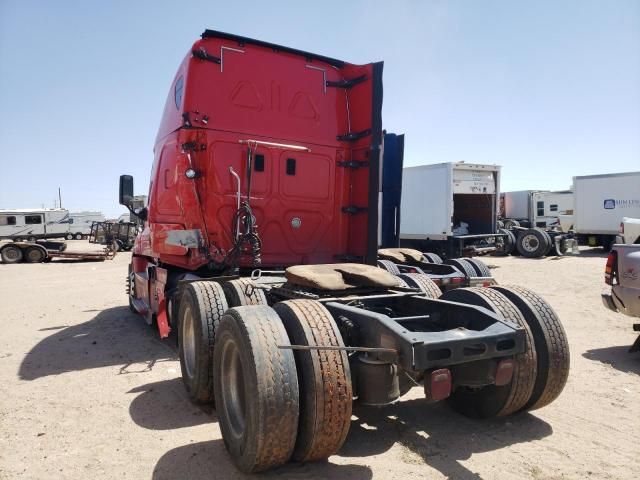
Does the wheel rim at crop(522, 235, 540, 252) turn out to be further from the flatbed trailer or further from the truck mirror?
the flatbed trailer

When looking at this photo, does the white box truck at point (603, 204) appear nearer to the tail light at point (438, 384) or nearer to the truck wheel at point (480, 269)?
the truck wheel at point (480, 269)

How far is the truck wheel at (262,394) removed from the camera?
2.70m

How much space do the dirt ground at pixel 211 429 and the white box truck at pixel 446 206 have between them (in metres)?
8.37

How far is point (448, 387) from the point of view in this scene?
8.98ft

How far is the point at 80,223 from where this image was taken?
157 ft

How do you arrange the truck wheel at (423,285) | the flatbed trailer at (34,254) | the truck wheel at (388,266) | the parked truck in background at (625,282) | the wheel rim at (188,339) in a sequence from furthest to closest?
the flatbed trailer at (34,254) < the truck wheel at (388,266) < the parked truck in background at (625,282) < the truck wheel at (423,285) < the wheel rim at (188,339)

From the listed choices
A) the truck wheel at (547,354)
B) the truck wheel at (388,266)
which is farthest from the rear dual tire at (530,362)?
the truck wheel at (388,266)

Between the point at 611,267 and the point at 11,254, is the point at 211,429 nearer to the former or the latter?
the point at 611,267

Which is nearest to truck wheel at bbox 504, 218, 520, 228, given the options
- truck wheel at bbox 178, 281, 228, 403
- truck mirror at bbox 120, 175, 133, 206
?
truck mirror at bbox 120, 175, 133, 206

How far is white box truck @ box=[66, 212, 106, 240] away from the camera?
1821 inches

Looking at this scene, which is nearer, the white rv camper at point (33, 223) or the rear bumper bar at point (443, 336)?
the rear bumper bar at point (443, 336)

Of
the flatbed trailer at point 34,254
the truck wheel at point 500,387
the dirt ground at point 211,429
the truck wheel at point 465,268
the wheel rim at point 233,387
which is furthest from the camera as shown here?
the flatbed trailer at point 34,254

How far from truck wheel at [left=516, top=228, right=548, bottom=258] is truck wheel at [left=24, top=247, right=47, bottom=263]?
73.7 ft

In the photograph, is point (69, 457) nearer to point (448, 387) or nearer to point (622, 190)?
point (448, 387)
